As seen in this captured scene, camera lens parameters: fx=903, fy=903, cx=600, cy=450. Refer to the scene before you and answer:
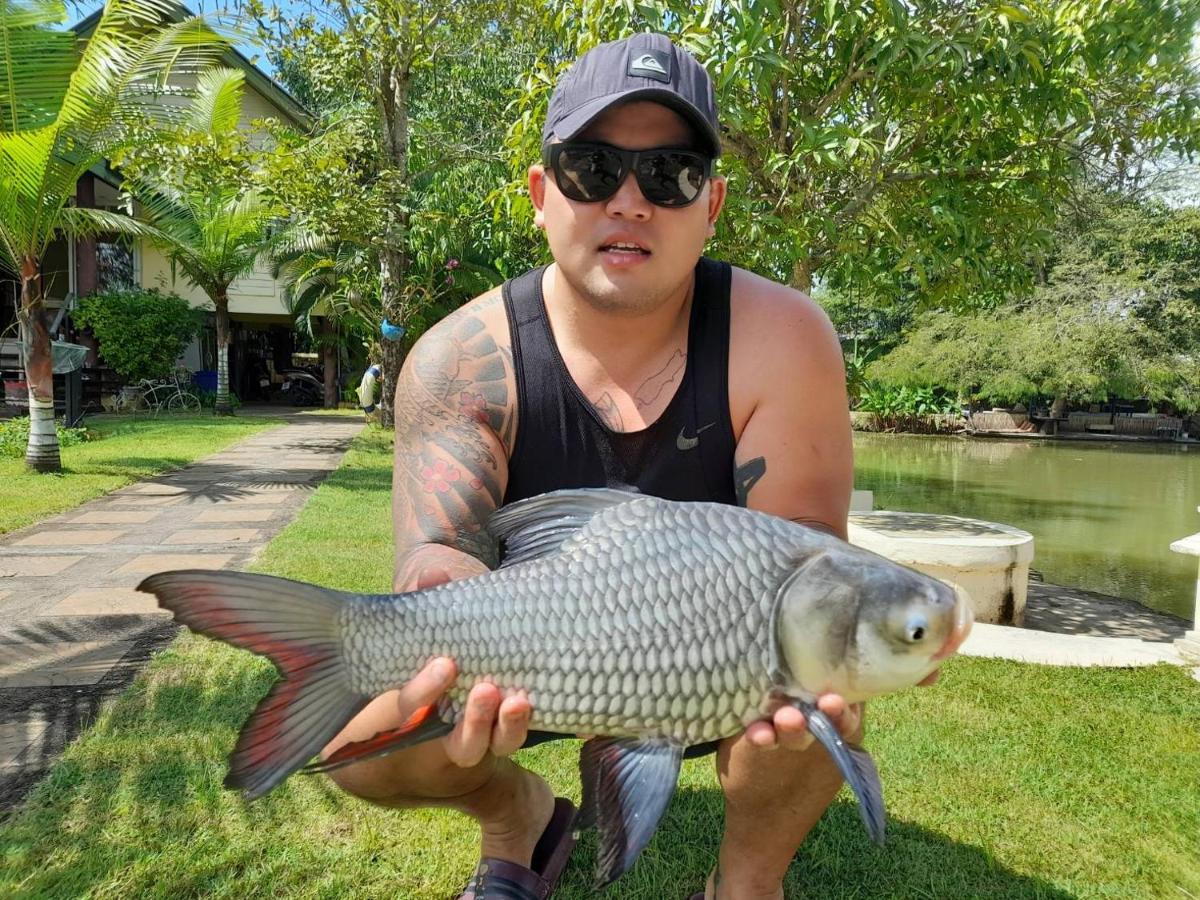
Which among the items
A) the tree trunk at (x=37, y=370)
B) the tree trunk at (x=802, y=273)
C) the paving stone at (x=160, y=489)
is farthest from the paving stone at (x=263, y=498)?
the tree trunk at (x=802, y=273)

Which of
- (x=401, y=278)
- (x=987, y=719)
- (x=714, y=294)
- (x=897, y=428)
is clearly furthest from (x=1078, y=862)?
(x=897, y=428)

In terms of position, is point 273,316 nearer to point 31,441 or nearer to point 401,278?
point 401,278

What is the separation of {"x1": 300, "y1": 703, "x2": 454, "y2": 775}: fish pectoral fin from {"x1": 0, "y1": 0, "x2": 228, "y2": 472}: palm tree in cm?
837

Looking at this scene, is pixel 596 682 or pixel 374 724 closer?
pixel 596 682

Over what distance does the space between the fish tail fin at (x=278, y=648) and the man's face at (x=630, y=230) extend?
1.08 meters

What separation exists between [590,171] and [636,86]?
9.4 inches

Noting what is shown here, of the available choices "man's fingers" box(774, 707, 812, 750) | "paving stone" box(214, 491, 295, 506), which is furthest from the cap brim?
"paving stone" box(214, 491, 295, 506)

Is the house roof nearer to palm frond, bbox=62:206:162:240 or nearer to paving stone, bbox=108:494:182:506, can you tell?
palm frond, bbox=62:206:162:240

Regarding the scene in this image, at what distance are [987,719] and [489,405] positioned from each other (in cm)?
268

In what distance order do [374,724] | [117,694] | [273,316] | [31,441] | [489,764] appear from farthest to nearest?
[273,316], [31,441], [117,694], [489,764], [374,724]

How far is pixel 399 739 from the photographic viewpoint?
1.85 meters

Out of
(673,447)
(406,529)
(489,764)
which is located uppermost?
(673,447)

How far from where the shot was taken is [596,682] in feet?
5.70

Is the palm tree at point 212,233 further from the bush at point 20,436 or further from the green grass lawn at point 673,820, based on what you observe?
the green grass lawn at point 673,820
